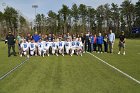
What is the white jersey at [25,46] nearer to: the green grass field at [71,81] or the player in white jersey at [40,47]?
the player in white jersey at [40,47]

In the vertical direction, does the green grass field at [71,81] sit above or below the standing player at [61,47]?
below

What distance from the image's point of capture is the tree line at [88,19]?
403 feet

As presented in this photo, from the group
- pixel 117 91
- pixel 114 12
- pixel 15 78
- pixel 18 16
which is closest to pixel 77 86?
pixel 117 91

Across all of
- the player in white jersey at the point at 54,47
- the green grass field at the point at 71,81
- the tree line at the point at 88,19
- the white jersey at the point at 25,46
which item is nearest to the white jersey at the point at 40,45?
the white jersey at the point at 25,46

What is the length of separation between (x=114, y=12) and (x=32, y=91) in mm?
129189

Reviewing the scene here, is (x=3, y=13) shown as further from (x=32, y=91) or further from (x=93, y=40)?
(x=32, y=91)

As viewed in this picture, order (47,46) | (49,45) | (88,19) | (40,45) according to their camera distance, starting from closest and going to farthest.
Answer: (40,45)
(47,46)
(49,45)
(88,19)

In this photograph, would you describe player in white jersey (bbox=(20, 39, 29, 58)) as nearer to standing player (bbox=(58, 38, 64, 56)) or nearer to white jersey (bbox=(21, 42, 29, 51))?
white jersey (bbox=(21, 42, 29, 51))

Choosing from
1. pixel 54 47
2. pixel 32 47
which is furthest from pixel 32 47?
pixel 54 47

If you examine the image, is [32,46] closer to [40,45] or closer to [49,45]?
[40,45]

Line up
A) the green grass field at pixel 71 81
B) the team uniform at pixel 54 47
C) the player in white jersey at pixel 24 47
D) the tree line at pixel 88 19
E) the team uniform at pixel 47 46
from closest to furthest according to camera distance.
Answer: the green grass field at pixel 71 81, the player in white jersey at pixel 24 47, the team uniform at pixel 47 46, the team uniform at pixel 54 47, the tree line at pixel 88 19

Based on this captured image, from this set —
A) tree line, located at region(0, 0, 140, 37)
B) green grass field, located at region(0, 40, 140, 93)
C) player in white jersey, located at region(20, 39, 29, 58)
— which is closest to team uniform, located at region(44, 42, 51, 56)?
player in white jersey, located at region(20, 39, 29, 58)

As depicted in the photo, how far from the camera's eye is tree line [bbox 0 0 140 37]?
122812mm

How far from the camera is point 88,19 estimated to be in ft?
466
